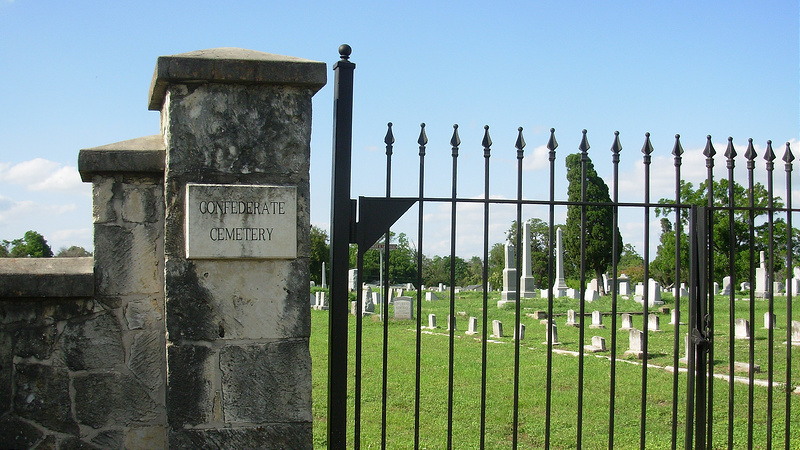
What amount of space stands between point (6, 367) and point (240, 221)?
123 centimetres

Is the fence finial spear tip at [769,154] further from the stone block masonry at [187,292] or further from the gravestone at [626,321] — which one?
the gravestone at [626,321]

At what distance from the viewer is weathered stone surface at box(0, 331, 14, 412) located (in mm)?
2773

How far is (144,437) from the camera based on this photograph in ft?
9.52

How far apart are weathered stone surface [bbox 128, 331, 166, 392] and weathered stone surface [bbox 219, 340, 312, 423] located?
1.32 feet

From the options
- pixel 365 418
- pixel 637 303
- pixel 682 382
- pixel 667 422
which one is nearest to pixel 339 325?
pixel 365 418

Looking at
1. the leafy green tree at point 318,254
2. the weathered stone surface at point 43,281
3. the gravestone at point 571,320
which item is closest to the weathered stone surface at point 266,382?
the weathered stone surface at point 43,281

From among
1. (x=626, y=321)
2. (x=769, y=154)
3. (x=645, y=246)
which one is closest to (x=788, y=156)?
(x=769, y=154)

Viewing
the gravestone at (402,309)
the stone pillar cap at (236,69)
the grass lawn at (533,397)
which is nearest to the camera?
the stone pillar cap at (236,69)

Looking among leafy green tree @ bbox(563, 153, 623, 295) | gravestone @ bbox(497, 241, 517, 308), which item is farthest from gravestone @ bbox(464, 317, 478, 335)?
leafy green tree @ bbox(563, 153, 623, 295)

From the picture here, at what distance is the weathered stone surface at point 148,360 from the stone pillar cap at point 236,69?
1140mm

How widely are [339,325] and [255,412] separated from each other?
547 mm

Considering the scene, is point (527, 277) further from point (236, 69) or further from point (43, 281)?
point (43, 281)

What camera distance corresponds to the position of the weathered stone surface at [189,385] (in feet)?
8.81

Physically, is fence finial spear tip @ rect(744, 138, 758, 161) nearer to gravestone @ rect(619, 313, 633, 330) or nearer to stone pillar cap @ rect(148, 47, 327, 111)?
stone pillar cap @ rect(148, 47, 327, 111)
